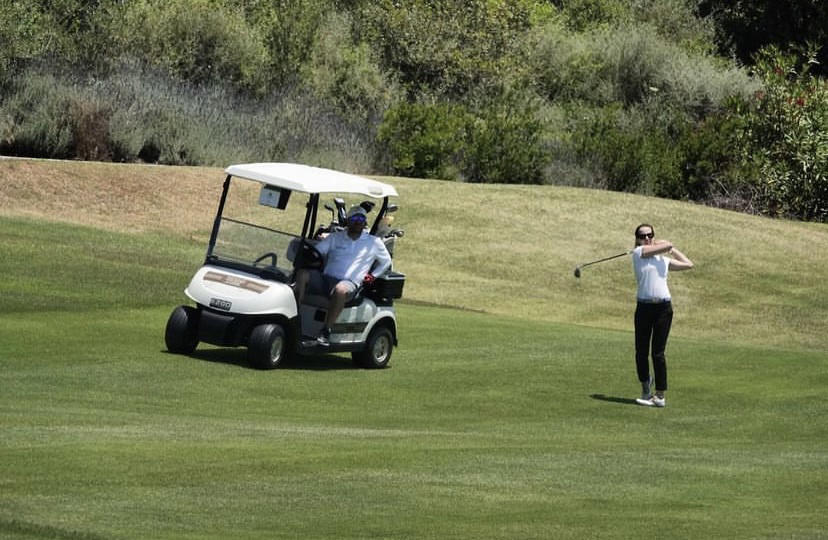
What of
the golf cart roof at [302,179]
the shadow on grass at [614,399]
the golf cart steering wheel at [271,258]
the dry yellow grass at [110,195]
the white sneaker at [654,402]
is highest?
the golf cart roof at [302,179]

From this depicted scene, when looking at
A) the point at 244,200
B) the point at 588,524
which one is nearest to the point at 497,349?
the point at 244,200

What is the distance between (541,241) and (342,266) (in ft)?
60.2

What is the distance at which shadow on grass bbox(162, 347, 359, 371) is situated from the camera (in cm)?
1669

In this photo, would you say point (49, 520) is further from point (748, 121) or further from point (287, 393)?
point (748, 121)

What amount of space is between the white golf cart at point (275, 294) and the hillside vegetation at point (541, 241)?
10.2 m

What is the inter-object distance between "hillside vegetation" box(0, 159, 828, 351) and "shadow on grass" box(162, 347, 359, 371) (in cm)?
945

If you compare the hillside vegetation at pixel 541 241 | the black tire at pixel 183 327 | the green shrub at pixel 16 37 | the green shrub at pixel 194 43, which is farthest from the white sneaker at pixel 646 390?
the green shrub at pixel 194 43

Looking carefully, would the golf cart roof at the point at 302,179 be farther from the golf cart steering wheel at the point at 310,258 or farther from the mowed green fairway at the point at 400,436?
the mowed green fairway at the point at 400,436

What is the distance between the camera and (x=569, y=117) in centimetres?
4519

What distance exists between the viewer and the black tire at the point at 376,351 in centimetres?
1709

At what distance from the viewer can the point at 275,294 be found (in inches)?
639

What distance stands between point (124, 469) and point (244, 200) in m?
9.43

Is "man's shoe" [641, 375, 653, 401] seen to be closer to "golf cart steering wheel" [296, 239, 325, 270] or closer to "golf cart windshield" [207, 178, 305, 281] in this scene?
"golf cart steering wheel" [296, 239, 325, 270]

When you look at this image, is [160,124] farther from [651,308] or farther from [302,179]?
[651,308]
